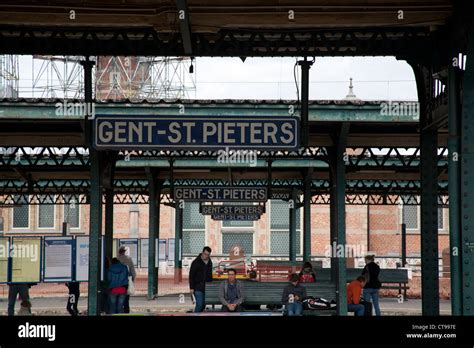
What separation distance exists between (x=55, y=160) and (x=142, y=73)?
79.2 ft

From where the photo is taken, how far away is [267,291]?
19.6m

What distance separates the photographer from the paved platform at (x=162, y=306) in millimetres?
24438

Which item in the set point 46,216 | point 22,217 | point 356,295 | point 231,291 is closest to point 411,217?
point 46,216

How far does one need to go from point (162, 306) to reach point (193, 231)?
2231 cm

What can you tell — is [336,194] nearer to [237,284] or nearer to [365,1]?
[237,284]

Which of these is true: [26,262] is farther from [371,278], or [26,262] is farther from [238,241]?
[238,241]

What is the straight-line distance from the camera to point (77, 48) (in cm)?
1071

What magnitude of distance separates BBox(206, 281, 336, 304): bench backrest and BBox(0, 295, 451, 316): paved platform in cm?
371

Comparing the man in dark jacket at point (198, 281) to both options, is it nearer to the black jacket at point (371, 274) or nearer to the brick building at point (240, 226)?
the black jacket at point (371, 274)

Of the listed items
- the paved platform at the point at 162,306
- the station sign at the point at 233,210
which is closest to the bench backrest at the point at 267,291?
the paved platform at the point at 162,306

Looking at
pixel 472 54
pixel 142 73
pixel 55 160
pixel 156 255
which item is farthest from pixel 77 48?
pixel 142 73

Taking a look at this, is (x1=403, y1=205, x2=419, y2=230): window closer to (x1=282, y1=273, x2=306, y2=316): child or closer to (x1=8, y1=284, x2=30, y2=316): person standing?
(x1=8, y1=284, x2=30, y2=316): person standing

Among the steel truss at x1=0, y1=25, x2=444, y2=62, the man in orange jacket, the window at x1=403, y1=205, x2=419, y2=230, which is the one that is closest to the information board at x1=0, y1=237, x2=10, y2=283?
the man in orange jacket

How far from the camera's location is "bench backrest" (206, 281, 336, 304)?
19031 millimetres
